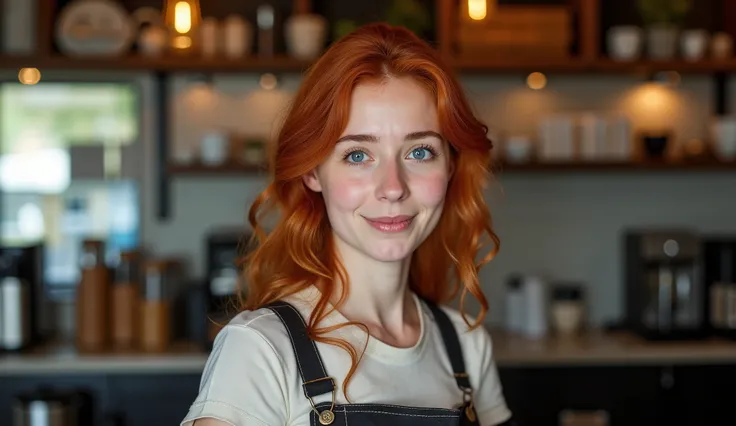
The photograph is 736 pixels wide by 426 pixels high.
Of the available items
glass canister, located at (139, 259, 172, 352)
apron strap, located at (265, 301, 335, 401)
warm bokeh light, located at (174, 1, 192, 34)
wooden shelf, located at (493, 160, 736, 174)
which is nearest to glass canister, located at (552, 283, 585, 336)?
wooden shelf, located at (493, 160, 736, 174)

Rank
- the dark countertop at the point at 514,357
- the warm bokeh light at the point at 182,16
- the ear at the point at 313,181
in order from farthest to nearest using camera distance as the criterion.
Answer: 1. the dark countertop at the point at 514,357
2. the warm bokeh light at the point at 182,16
3. the ear at the point at 313,181

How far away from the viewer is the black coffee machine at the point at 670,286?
3.76 metres

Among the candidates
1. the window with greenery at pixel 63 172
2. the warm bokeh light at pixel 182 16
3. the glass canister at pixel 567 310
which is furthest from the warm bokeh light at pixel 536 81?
the warm bokeh light at pixel 182 16

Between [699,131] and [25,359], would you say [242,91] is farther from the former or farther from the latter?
[699,131]

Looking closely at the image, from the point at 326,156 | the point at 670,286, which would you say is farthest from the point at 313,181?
the point at 670,286

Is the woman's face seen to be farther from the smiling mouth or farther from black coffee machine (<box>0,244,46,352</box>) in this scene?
black coffee machine (<box>0,244,46,352</box>)

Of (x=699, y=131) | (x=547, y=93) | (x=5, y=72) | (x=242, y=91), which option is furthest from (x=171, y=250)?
(x=699, y=131)

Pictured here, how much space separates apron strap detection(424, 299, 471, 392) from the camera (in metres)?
1.75

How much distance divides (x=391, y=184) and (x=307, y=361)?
1.03 ft

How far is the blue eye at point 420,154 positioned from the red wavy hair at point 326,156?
57 millimetres

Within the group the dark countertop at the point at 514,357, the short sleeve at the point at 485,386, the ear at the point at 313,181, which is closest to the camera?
the ear at the point at 313,181

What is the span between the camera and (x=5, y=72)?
158 inches

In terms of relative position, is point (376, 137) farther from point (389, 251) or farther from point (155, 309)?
point (155, 309)

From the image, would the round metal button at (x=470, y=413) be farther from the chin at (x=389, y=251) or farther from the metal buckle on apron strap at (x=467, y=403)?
the chin at (x=389, y=251)
